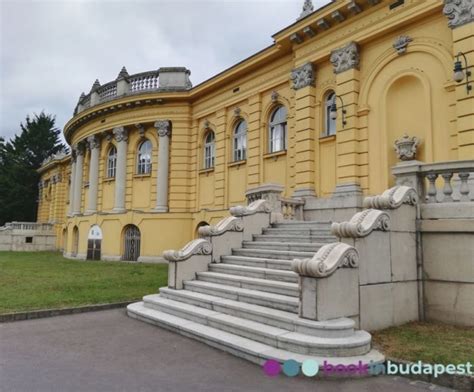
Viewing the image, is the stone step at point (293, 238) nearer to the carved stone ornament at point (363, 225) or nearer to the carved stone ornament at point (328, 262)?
the carved stone ornament at point (363, 225)

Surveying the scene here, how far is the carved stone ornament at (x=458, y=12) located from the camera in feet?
32.8

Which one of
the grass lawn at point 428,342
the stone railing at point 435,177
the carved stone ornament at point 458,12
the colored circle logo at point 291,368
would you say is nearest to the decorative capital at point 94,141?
the carved stone ornament at point 458,12

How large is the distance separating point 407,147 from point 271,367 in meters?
8.18

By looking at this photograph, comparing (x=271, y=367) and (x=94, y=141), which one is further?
(x=94, y=141)

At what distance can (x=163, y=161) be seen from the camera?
21.1 m

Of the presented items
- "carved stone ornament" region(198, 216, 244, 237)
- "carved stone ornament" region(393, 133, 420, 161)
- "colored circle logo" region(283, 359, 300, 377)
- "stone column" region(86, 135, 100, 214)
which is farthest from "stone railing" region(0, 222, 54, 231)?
"colored circle logo" region(283, 359, 300, 377)

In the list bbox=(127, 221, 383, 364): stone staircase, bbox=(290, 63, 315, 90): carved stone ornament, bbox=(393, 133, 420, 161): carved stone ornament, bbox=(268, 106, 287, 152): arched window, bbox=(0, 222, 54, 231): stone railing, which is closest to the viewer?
bbox=(127, 221, 383, 364): stone staircase

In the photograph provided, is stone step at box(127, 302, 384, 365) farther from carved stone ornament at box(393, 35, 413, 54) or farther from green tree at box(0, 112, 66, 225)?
green tree at box(0, 112, 66, 225)

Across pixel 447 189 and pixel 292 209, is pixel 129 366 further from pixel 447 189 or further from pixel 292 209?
pixel 292 209

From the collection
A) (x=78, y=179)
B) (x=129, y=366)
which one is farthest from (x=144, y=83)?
(x=129, y=366)

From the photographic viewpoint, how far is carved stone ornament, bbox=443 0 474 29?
9.98 metres

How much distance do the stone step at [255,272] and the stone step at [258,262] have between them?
13 centimetres

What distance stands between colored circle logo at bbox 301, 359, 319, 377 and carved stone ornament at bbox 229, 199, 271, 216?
5.42 meters

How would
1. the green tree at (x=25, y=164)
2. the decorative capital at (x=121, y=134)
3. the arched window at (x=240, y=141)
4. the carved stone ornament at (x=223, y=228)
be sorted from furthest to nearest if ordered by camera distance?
the green tree at (x=25, y=164) → the decorative capital at (x=121, y=134) → the arched window at (x=240, y=141) → the carved stone ornament at (x=223, y=228)
